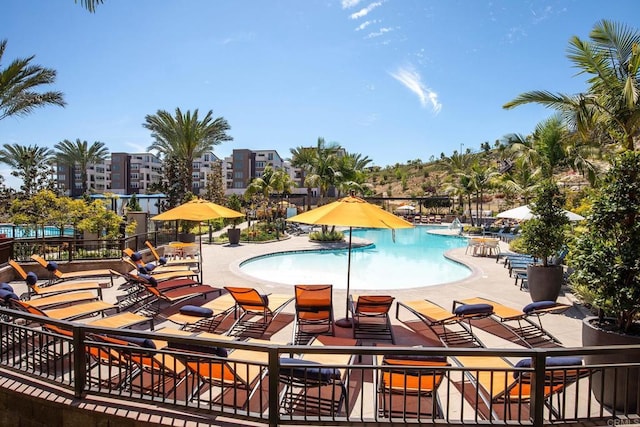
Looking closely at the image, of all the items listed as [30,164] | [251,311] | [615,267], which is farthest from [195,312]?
[30,164]

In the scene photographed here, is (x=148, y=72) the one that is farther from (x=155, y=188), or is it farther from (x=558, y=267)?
(x=155, y=188)

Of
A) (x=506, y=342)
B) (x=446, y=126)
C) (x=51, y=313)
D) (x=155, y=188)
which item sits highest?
(x=446, y=126)

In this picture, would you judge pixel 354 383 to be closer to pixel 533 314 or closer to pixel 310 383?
pixel 310 383

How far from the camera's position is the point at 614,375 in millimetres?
3537

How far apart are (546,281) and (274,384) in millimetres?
7914

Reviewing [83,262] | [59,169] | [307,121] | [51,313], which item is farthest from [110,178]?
[51,313]

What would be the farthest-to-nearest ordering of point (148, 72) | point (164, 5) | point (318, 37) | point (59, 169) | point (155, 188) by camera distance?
point (59, 169)
point (155, 188)
point (148, 72)
point (318, 37)
point (164, 5)

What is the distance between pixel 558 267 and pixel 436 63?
12795 mm

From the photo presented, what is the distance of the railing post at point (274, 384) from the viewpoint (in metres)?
3.14

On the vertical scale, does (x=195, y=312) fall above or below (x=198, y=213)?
below

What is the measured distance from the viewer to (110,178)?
80562mm

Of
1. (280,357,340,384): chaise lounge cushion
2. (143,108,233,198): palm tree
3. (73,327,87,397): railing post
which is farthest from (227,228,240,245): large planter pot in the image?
(280,357,340,384): chaise lounge cushion

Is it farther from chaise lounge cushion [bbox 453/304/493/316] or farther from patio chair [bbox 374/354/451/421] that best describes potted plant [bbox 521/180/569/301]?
patio chair [bbox 374/354/451/421]

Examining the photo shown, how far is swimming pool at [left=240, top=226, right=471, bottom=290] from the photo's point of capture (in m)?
13.0
